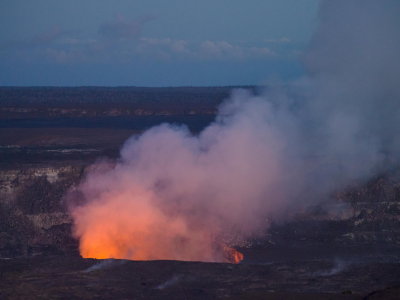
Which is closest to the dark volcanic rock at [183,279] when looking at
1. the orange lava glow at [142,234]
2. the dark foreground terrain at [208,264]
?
the dark foreground terrain at [208,264]

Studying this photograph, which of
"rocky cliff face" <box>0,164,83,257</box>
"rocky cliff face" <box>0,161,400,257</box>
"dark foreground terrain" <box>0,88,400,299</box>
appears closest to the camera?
"dark foreground terrain" <box>0,88,400,299</box>

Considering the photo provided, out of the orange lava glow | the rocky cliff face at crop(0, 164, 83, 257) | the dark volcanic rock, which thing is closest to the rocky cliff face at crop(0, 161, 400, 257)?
the rocky cliff face at crop(0, 164, 83, 257)

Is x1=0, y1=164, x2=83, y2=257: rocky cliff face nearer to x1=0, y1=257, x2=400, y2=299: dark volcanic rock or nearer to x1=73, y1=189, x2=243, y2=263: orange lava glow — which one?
x1=73, y1=189, x2=243, y2=263: orange lava glow

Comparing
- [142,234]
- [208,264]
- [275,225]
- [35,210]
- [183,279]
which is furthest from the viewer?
[35,210]

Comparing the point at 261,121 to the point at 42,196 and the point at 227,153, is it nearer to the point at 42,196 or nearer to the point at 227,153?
the point at 227,153

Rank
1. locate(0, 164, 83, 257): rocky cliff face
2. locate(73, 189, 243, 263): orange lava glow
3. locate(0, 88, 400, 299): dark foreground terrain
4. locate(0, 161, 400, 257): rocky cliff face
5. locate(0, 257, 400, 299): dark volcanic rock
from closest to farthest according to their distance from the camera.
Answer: locate(0, 257, 400, 299): dark volcanic rock, locate(0, 88, 400, 299): dark foreground terrain, locate(73, 189, 243, 263): orange lava glow, locate(0, 164, 83, 257): rocky cliff face, locate(0, 161, 400, 257): rocky cliff face

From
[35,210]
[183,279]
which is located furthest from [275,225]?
[35,210]

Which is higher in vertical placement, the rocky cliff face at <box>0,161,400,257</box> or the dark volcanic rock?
the rocky cliff face at <box>0,161,400,257</box>

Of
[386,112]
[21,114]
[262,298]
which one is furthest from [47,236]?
[21,114]

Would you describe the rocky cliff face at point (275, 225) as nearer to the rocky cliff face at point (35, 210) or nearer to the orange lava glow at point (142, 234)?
the rocky cliff face at point (35, 210)

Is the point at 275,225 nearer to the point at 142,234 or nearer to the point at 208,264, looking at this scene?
the point at 142,234
